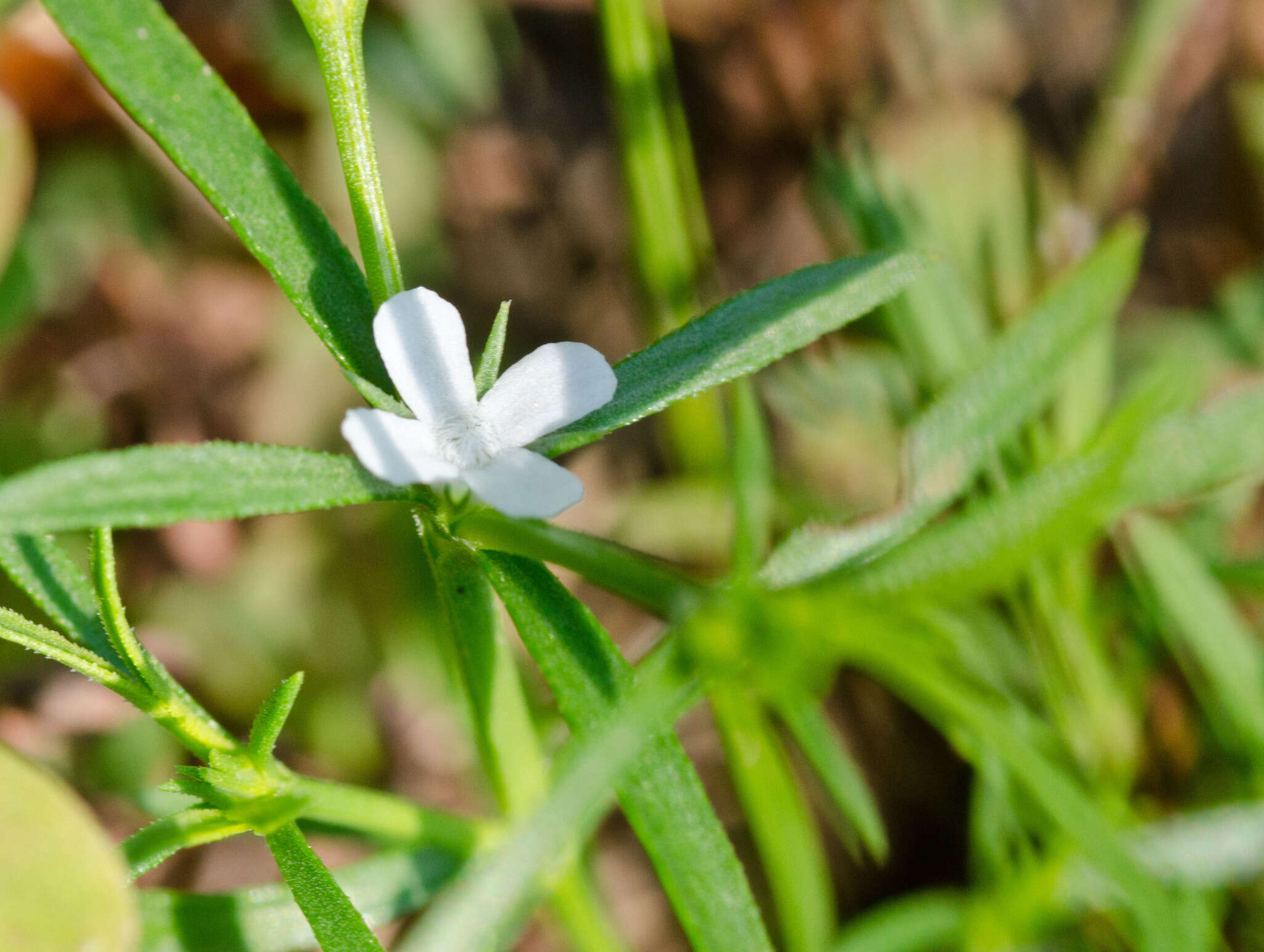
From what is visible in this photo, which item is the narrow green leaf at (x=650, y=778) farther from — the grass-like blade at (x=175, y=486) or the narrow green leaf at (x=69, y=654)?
the narrow green leaf at (x=69, y=654)

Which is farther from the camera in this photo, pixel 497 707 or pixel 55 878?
pixel 497 707

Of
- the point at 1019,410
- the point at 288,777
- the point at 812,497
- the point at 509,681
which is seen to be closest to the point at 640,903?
the point at 812,497

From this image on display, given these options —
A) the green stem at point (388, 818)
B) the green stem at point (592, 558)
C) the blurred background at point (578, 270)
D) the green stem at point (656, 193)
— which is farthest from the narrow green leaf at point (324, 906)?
the green stem at point (656, 193)

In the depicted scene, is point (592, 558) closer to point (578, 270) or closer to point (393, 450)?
point (393, 450)

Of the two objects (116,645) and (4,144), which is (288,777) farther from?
(4,144)

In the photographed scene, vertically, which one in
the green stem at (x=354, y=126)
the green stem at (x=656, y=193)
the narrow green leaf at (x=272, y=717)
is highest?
the green stem at (x=656, y=193)

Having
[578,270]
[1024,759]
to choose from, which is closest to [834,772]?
[1024,759]
